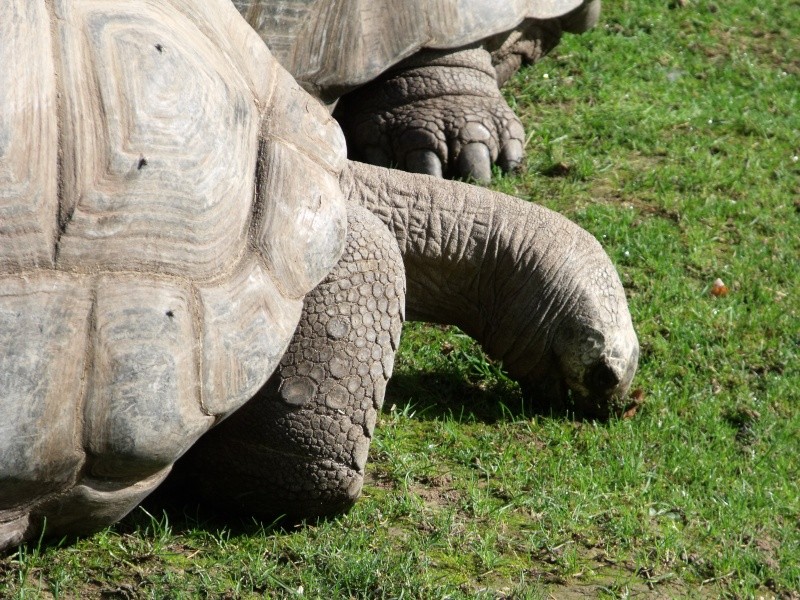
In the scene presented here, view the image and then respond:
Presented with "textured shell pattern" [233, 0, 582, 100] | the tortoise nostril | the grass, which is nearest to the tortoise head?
the tortoise nostril

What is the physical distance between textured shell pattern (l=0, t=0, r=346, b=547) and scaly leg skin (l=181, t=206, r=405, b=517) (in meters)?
0.28

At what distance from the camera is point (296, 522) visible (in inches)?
135

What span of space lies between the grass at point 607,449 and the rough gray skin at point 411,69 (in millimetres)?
266

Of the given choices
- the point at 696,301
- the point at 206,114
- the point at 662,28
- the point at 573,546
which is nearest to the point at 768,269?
the point at 696,301

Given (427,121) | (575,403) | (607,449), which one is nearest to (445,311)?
(575,403)

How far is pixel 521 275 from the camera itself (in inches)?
160

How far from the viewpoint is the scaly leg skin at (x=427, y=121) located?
521cm

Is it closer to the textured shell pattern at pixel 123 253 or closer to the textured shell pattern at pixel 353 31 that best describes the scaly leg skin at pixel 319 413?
the textured shell pattern at pixel 123 253

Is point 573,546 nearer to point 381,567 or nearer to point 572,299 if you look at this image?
point 381,567

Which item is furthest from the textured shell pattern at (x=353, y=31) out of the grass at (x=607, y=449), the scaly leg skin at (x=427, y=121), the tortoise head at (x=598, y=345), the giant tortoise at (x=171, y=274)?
the tortoise head at (x=598, y=345)

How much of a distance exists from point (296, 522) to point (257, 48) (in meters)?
1.34

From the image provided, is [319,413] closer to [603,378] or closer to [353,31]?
[603,378]

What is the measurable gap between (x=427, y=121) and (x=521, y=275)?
136 centimetres

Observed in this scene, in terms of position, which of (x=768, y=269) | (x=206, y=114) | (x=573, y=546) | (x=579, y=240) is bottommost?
(x=573, y=546)
